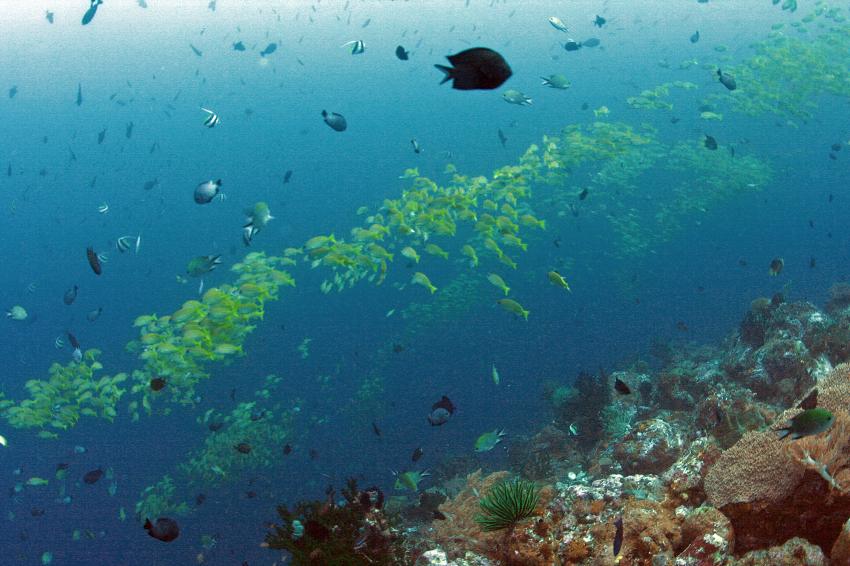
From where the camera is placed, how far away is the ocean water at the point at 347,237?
54.6ft

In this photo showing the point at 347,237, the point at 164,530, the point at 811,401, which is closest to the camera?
the point at 811,401

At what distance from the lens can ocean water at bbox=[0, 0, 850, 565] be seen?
1666cm

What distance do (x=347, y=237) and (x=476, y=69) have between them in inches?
1180

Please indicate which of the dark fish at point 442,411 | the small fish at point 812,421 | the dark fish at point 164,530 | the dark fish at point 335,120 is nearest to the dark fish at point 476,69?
the small fish at point 812,421

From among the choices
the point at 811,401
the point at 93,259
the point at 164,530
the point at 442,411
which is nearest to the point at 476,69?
the point at 811,401

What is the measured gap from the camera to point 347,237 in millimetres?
31938

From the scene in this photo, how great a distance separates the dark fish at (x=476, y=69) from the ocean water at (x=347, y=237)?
10.1 metres

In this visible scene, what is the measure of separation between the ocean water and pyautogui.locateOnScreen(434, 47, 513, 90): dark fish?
1012 cm

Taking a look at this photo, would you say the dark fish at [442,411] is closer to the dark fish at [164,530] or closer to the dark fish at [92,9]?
the dark fish at [164,530]

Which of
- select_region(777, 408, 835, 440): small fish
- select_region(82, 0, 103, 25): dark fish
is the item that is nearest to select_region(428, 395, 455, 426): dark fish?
select_region(777, 408, 835, 440): small fish

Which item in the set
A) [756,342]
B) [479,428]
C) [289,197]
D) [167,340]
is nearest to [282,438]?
[167,340]

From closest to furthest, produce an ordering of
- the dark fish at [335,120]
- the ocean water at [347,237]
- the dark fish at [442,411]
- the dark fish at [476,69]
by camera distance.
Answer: the dark fish at [476,69] < the dark fish at [442,411] < the dark fish at [335,120] < the ocean water at [347,237]

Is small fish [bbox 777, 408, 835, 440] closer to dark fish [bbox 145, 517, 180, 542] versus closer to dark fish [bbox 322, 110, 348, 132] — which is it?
dark fish [bbox 145, 517, 180, 542]

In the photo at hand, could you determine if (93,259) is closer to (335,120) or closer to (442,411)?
(335,120)
